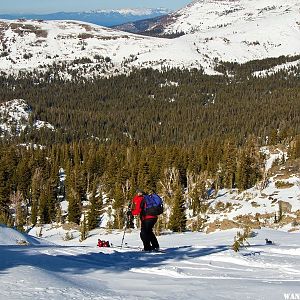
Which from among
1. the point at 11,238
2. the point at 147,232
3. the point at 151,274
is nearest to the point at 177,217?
the point at 11,238

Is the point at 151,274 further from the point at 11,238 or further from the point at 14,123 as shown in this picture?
the point at 14,123

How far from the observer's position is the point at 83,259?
47.1 ft

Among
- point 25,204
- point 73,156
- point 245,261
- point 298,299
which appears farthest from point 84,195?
point 298,299

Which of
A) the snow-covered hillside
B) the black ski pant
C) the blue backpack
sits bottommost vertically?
the black ski pant

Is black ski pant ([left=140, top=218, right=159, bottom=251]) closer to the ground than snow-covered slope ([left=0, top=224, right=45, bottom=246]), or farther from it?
farther from it

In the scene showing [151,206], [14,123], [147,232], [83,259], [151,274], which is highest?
[14,123]

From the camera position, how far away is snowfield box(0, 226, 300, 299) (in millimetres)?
9656

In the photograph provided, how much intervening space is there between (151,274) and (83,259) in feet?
9.15

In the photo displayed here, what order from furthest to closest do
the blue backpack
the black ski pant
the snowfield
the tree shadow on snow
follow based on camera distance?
the black ski pant, the blue backpack, the tree shadow on snow, the snowfield

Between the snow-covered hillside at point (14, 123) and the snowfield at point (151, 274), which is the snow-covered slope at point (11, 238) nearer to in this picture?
the snowfield at point (151, 274)

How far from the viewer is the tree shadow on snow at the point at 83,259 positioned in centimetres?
1233

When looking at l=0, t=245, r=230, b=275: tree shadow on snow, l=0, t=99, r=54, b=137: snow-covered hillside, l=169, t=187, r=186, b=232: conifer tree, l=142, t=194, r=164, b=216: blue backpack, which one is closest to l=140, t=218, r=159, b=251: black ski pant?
l=142, t=194, r=164, b=216: blue backpack

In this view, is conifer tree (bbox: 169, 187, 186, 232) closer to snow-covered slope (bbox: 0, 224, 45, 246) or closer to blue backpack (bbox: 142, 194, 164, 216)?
snow-covered slope (bbox: 0, 224, 45, 246)

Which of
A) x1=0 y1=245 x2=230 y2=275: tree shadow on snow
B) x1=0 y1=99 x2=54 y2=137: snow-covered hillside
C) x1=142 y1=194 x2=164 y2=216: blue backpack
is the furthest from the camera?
A: x1=0 y1=99 x2=54 y2=137: snow-covered hillside
